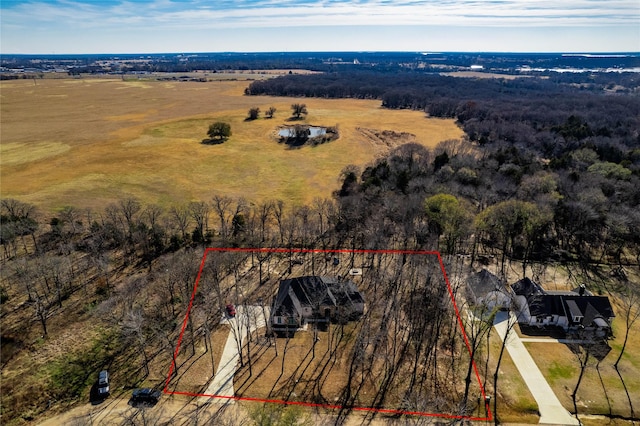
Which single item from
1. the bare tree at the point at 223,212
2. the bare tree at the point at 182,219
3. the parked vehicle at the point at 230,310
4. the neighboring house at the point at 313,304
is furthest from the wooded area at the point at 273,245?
the neighboring house at the point at 313,304

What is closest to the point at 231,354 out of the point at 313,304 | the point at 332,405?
the point at 313,304

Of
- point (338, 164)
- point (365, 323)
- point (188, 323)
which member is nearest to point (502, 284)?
point (365, 323)

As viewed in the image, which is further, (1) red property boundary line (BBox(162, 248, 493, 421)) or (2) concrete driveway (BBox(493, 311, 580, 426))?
(1) red property boundary line (BBox(162, 248, 493, 421))

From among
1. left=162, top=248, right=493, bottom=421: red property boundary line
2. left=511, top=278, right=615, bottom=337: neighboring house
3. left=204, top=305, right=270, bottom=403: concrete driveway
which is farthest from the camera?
Result: left=511, top=278, right=615, bottom=337: neighboring house

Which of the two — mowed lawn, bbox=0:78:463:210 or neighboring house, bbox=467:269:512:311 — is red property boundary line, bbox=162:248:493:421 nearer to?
neighboring house, bbox=467:269:512:311

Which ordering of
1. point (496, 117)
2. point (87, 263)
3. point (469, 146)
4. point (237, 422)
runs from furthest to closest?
point (496, 117) → point (469, 146) → point (87, 263) → point (237, 422)

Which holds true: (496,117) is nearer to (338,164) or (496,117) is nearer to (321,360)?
(338,164)

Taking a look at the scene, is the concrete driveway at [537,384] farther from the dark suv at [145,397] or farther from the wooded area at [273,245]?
the dark suv at [145,397]

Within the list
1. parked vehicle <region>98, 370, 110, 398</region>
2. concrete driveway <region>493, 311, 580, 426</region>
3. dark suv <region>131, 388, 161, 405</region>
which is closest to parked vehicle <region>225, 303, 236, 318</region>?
dark suv <region>131, 388, 161, 405</region>
